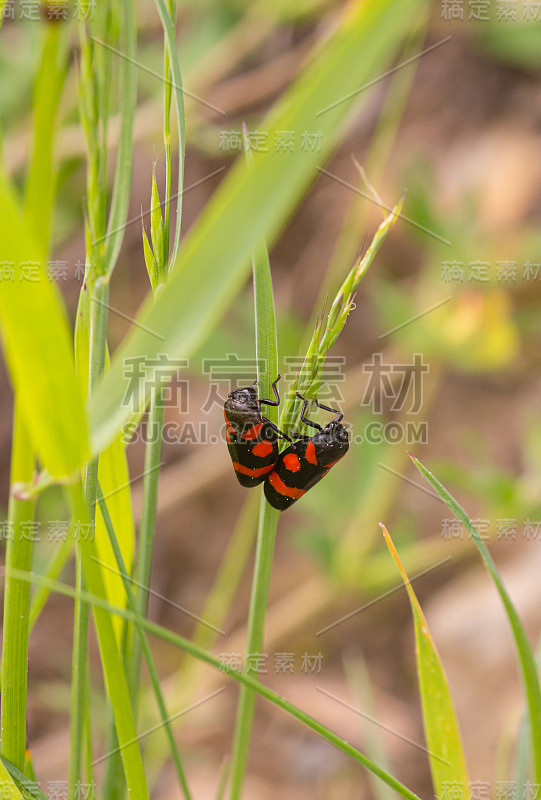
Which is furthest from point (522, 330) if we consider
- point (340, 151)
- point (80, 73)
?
point (80, 73)

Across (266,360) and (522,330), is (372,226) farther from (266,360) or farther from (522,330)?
(266,360)

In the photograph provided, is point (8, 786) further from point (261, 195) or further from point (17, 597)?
point (261, 195)

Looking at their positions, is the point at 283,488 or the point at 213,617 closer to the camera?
the point at 283,488

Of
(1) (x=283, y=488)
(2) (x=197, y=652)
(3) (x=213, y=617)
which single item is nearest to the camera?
(2) (x=197, y=652)

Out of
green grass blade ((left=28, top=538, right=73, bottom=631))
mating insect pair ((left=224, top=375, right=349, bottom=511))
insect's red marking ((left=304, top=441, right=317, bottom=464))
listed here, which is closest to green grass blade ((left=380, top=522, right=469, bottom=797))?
mating insect pair ((left=224, top=375, right=349, bottom=511))

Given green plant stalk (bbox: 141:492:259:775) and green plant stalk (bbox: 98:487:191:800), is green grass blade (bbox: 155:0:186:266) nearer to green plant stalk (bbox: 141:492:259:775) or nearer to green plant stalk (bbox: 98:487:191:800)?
green plant stalk (bbox: 98:487:191:800)

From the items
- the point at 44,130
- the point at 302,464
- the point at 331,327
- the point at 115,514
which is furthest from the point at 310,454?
the point at 44,130

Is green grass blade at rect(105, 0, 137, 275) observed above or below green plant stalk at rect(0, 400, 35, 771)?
above
